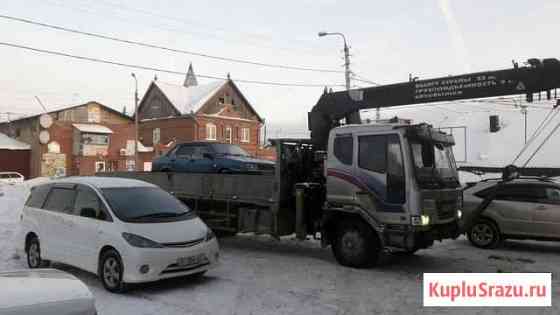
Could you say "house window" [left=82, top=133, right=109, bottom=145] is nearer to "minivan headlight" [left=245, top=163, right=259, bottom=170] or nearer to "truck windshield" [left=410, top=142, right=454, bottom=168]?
"minivan headlight" [left=245, top=163, right=259, bottom=170]

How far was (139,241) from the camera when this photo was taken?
735 centimetres

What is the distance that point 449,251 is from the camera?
11078mm

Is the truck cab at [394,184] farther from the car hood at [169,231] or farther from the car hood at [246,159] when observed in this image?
the car hood at [246,159]

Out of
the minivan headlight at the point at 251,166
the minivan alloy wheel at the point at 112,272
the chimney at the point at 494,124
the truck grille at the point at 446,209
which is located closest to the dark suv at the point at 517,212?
the truck grille at the point at 446,209

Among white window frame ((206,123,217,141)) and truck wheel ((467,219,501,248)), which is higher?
white window frame ((206,123,217,141))

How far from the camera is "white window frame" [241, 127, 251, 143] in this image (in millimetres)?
62297

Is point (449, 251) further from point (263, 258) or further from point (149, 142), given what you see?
point (149, 142)

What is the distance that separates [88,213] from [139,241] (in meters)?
1.29

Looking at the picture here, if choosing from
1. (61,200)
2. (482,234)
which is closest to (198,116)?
(482,234)

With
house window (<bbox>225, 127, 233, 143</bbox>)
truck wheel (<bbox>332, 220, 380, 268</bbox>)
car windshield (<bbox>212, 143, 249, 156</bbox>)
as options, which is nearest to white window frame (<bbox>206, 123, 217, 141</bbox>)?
house window (<bbox>225, 127, 233, 143</bbox>)

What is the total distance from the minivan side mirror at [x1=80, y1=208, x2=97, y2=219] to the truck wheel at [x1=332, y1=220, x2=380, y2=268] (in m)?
4.30

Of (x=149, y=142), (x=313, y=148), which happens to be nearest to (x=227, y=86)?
(x=149, y=142)

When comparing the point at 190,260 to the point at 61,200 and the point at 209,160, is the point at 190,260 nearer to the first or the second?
the point at 61,200

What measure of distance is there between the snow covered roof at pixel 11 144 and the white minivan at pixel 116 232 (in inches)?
1622
